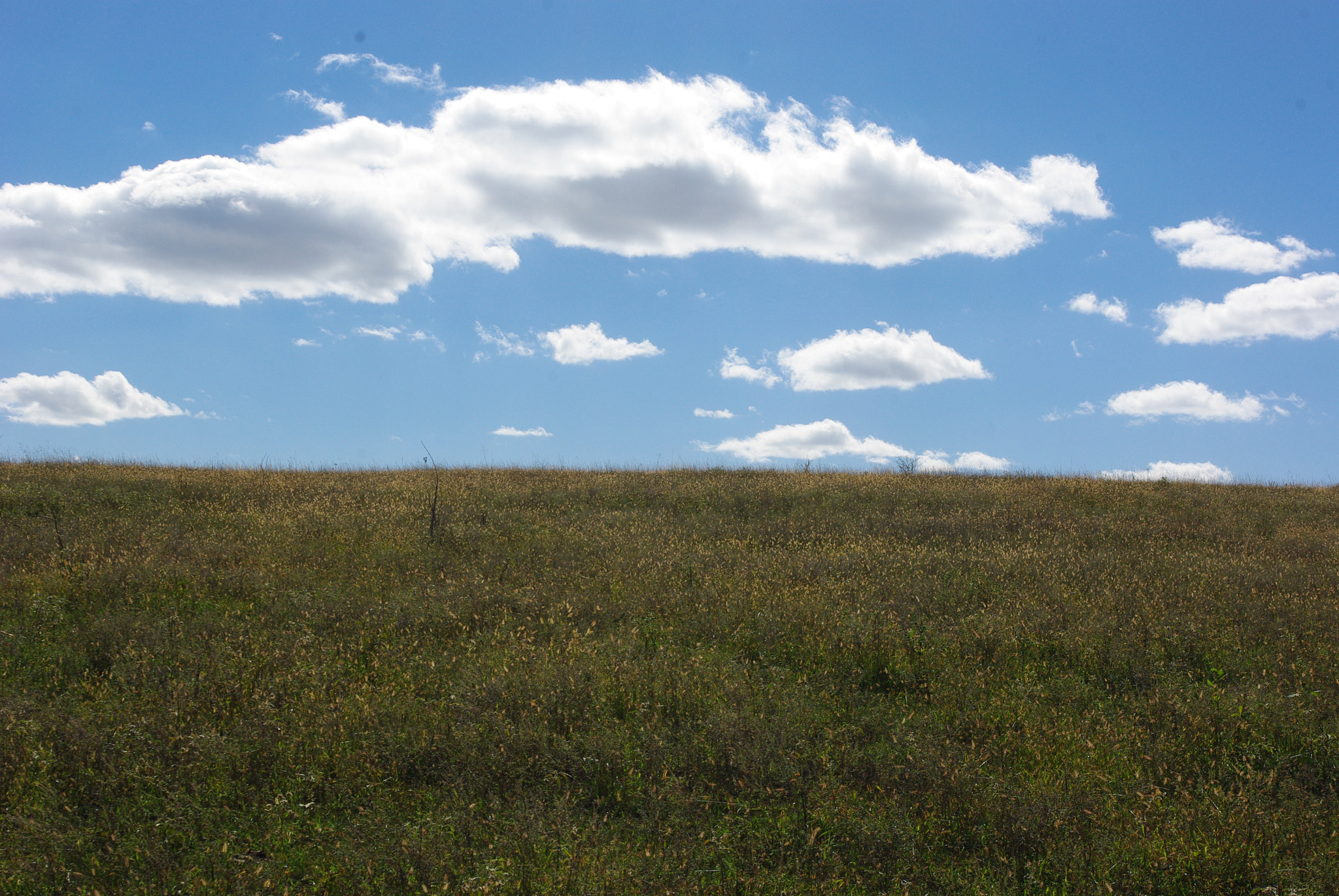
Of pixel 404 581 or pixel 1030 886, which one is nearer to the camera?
pixel 1030 886

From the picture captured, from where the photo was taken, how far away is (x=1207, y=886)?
14.1ft

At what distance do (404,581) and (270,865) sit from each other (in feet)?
16.3

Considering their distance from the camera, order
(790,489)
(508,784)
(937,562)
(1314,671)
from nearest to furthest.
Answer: (508,784) → (1314,671) → (937,562) → (790,489)

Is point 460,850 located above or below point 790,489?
below

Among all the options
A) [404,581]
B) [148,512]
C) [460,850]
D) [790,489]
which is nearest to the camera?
[460,850]

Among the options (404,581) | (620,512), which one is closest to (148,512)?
(404,581)

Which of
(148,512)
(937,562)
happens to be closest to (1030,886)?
(937,562)

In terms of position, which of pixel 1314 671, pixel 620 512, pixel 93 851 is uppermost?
pixel 620 512

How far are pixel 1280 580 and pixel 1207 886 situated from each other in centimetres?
723

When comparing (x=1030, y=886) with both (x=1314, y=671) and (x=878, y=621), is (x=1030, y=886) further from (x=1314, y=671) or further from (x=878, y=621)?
(x=1314, y=671)

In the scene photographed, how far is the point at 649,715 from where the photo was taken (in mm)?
5891

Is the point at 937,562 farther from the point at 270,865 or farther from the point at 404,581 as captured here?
the point at 270,865

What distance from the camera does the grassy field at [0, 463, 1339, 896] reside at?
4.41 m

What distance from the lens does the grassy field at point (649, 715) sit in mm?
4410
